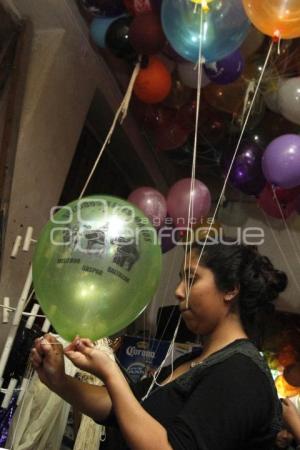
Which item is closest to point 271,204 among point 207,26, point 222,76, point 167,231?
point 167,231

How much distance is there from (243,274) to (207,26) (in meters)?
1.18

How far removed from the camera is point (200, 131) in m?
2.77

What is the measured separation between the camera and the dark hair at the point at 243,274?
103 centimetres

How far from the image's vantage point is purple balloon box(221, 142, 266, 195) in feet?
8.16

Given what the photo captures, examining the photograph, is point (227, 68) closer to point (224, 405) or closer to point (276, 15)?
point (276, 15)

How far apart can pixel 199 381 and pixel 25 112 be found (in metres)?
1.72

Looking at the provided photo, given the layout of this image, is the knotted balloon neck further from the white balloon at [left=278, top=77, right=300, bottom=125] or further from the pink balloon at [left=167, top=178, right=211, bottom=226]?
the pink balloon at [left=167, top=178, right=211, bottom=226]

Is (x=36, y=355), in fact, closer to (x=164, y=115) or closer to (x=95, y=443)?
(x=95, y=443)

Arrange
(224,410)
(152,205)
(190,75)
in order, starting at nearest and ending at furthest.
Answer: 1. (224,410)
2. (190,75)
3. (152,205)

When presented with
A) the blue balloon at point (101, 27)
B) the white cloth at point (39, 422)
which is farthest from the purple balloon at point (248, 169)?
the white cloth at point (39, 422)

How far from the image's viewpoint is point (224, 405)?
30.3 inches

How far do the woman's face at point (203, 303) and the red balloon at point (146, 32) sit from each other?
1.39 metres

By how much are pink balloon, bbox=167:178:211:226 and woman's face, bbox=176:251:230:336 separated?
4.72 feet

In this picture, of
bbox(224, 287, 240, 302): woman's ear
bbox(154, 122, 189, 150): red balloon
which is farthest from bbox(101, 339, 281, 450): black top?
bbox(154, 122, 189, 150): red balloon
